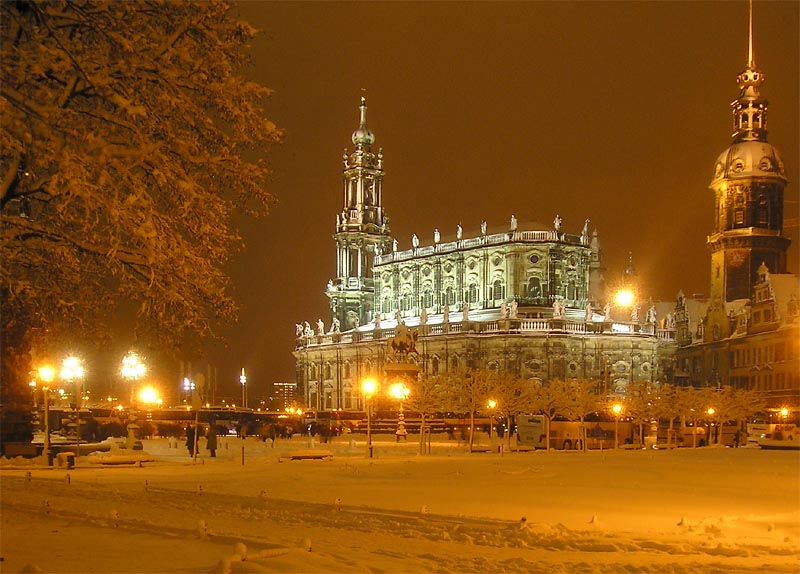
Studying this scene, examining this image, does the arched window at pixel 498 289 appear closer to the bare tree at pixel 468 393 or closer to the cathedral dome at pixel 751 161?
the cathedral dome at pixel 751 161

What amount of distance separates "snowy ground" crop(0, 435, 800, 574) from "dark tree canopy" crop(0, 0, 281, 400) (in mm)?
3349

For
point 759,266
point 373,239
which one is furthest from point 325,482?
point 373,239

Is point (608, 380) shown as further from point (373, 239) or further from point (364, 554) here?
point (364, 554)

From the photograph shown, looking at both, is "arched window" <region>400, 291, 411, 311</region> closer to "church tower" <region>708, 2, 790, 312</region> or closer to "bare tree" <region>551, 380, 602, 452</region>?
"church tower" <region>708, 2, 790, 312</region>

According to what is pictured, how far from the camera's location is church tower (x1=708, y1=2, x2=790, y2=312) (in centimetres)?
10088

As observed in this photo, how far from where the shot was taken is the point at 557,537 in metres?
16.5

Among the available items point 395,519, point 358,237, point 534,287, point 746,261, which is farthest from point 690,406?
point 358,237

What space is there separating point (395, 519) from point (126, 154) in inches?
365

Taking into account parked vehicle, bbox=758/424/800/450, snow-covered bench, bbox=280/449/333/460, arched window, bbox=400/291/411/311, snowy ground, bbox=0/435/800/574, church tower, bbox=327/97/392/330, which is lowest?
parked vehicle, bbox=758/424/800/450

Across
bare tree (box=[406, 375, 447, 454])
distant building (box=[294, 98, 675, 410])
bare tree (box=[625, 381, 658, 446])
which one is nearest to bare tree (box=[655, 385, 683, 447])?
bare tree (box=[625, 381, 658, 446])

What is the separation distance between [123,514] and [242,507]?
8.99 feet

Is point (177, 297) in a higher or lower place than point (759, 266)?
lower

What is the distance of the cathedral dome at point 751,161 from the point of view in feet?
333

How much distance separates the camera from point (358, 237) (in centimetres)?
12300
